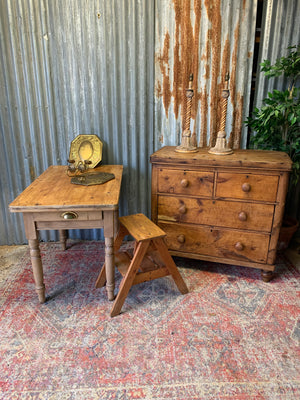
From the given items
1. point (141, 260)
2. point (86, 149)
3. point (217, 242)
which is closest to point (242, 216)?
point (217, 242)

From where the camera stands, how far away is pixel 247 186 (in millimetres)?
2516

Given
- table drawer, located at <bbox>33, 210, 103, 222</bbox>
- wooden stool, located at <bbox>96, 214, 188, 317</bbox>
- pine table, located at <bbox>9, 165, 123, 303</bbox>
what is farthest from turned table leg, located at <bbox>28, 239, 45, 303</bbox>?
wooden stool, located at <bbox>96, 214, 188, 317</bbox>

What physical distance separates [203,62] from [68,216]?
201 centimetres

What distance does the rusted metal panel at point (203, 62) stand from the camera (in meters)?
2.86

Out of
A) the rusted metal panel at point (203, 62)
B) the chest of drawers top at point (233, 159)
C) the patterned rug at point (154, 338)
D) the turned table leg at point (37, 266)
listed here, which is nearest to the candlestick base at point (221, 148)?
the chest of drawers top at point (233, 159)

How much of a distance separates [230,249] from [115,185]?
1171 millimetres

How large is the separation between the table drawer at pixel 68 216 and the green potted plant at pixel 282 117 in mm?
1691

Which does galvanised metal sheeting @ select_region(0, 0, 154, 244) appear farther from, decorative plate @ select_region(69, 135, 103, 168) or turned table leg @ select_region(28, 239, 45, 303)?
turned table leg @ select_region(28, 239, 45, 303)

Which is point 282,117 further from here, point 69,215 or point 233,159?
point 69,215

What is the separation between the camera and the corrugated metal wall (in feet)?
9.54

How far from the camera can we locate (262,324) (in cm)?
223

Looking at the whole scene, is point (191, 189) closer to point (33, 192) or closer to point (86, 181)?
point (86, 181)

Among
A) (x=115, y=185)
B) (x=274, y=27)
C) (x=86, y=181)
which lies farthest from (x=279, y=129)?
(x=86, y=181)

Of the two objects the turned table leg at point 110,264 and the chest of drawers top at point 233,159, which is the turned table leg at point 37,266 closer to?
the turned table leg at point 110,264
